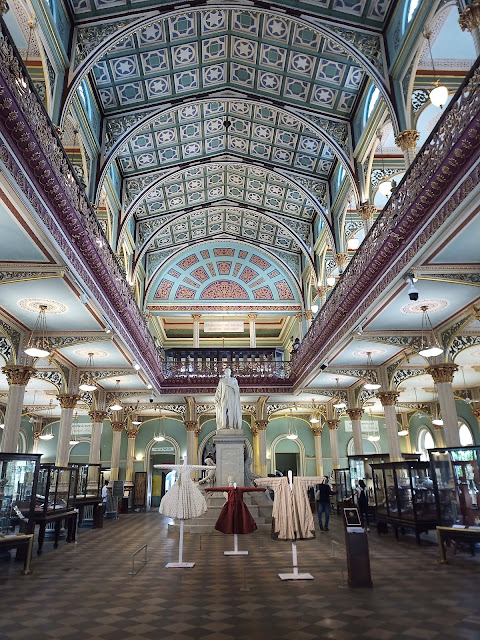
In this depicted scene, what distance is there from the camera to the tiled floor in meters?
4.15

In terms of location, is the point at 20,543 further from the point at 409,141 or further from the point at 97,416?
the point at 97,416

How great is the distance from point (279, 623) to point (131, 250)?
16.2m

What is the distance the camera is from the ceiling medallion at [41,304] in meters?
9.70

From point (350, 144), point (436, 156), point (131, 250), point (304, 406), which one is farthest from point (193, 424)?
point (436, 156)

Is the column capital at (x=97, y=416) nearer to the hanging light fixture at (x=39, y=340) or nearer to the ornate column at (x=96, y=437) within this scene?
the ornate column at (x=96, y=437)

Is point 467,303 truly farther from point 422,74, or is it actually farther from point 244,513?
point 244,513

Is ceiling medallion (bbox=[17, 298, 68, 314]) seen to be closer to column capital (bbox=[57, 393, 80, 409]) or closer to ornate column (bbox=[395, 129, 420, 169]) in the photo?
column capital (bbox=[57, 393, 80, 409])

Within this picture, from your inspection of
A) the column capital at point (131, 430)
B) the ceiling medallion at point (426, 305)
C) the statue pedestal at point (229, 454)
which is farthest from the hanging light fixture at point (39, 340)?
the column capital at point (131, 430)

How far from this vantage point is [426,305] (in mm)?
10047

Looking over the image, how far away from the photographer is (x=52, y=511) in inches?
401

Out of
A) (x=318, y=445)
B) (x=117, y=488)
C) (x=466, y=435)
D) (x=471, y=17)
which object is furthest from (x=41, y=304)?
(x=466, y=435)

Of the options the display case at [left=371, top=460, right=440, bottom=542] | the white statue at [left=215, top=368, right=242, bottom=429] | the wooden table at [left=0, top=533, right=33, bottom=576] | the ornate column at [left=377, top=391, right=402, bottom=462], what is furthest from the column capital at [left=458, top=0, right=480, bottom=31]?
the ornate column at [left=377, top=391, right=402, bottom=462]

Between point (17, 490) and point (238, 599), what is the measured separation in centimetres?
483

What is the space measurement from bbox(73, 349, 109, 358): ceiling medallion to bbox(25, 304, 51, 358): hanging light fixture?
1.69m
